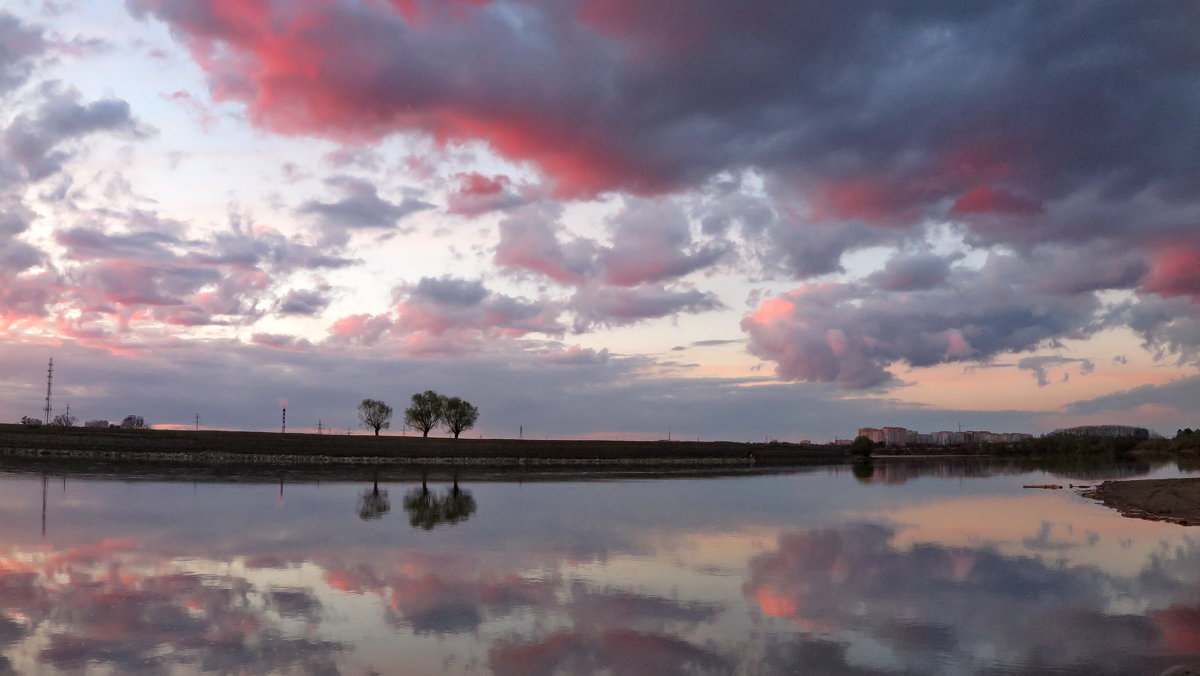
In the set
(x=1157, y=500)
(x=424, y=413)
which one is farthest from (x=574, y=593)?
(x=424, y=413)

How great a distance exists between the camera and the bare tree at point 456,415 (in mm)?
171250

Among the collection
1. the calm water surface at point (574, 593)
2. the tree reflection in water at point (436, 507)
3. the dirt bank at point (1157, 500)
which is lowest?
the dirt bank at point (1157, 500)

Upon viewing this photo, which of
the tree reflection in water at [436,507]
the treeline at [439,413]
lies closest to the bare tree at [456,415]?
the treeline at [439,413]

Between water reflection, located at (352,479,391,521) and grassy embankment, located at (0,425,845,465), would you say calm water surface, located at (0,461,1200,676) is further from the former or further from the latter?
grassy embankment, located at (0,425,845,465)

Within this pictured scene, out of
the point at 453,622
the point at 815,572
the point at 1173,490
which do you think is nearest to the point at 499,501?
the point at 815,572

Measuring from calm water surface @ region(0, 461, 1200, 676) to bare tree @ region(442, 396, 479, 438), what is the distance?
422ft

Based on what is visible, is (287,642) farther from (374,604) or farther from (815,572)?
(815,572)

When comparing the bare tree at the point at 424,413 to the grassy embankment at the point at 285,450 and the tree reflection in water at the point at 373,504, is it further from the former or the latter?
the tree reflection in water at the point at 373,504

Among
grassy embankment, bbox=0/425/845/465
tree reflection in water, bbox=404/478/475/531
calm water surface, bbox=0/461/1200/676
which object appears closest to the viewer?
calm water surface, bbox=0/461/1200/676

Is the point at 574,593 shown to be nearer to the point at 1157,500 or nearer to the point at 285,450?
the point at 1157,500

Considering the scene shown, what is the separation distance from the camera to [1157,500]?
53.8 m

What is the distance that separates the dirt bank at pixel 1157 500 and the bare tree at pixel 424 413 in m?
130

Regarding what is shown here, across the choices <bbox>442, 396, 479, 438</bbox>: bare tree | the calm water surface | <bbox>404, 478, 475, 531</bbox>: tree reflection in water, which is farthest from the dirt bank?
<bbox>442, 396, 479, 438</bbox>: bare tree

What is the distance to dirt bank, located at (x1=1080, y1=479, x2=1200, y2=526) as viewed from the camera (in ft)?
152
